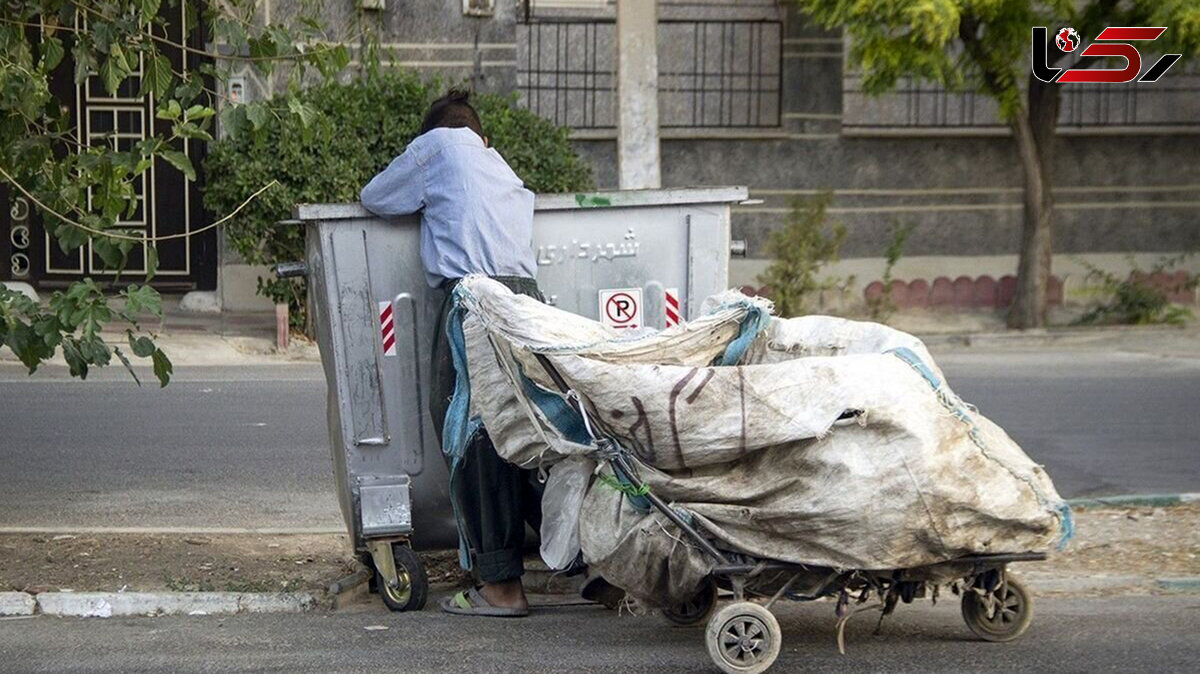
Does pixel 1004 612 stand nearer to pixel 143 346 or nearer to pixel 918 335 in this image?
pixel 143 346

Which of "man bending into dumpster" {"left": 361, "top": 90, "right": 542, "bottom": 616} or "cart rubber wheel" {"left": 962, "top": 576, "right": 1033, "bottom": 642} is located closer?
"cart rubber wheel" {"left": 962, "top": 576, "right": 1033, "bottom": 642}

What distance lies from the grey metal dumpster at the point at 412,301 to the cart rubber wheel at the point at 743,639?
146cm

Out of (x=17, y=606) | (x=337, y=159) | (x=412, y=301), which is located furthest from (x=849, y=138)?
(x=17, y=606)

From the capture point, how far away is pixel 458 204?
579 centimetres

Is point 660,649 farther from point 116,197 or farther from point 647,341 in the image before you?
point 116,197

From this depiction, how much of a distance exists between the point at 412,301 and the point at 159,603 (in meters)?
1.47

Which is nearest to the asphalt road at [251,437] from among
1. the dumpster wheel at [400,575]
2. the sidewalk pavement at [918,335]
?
the sidewalk pavement at [918,335]

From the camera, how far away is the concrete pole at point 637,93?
14492mm

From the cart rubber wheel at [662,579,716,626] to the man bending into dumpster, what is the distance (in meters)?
0.60

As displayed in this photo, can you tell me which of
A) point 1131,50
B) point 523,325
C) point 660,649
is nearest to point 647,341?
point 523,325

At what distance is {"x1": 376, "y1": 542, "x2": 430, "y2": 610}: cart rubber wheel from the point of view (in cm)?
591

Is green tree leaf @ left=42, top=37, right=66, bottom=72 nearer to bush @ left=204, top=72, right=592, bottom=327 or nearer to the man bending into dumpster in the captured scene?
the man bending into dumpster

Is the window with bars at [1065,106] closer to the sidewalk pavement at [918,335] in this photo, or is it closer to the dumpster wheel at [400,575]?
the sidewalk pavement at [918,335]

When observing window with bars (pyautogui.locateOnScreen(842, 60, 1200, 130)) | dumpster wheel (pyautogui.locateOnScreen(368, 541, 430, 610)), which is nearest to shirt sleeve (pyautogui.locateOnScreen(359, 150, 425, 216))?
dumpster wheel (pyautogui.locateOnScreen(368, 541, 430, 610))
